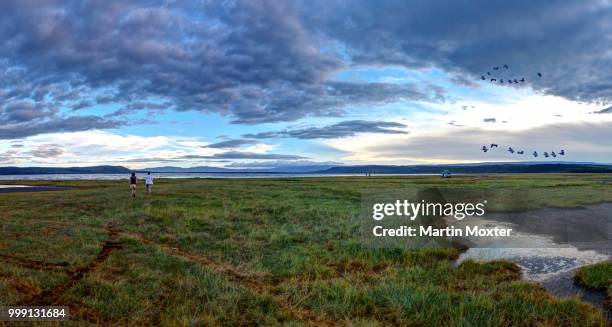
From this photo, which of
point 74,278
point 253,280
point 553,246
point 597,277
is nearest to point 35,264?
point 74,278

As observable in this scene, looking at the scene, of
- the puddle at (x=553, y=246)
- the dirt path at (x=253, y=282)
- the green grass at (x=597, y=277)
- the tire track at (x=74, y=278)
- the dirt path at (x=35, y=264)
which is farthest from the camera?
the dirt path at (x=35, y=264)

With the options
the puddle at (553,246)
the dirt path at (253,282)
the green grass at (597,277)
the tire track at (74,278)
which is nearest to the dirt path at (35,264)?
the tire track at (74,278)

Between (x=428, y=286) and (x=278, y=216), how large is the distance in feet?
52.2

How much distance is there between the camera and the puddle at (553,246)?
12078mm

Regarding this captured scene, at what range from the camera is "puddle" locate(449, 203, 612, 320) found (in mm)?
12078

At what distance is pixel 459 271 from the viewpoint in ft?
43.2

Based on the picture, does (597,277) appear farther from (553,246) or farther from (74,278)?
(74,278)

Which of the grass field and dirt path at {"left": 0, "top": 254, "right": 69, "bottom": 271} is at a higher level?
dirt path at {"left": 0, "top": 254, "right": 69, "bottom": 271}

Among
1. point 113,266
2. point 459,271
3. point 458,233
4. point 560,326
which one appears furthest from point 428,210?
point 113,266

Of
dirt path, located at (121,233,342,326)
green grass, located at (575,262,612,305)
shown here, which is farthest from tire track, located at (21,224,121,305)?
green grass, located at (575,262,612,305)

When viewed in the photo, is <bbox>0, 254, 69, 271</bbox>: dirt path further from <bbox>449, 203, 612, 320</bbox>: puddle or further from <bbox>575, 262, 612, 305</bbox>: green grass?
<bbox>575, 262, 612, 305</bbox>: green grass

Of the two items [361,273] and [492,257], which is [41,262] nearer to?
[361,273]

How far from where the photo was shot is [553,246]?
17.0 meters

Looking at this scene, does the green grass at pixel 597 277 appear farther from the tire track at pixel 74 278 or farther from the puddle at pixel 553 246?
the tire track at pixel 74 278
